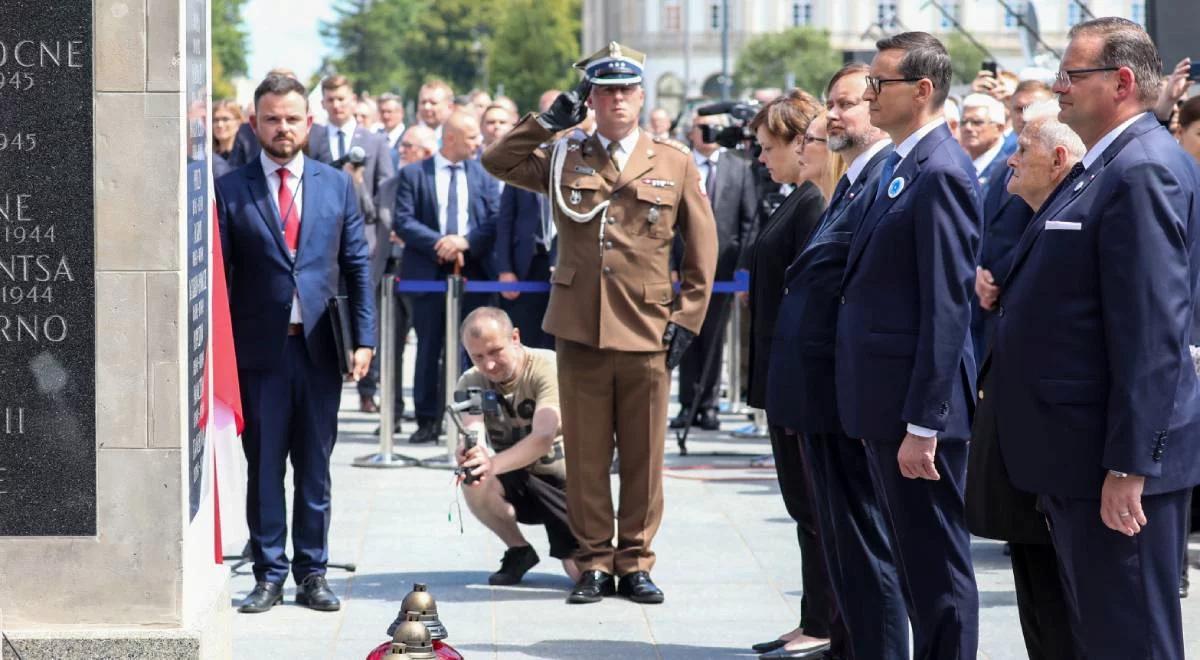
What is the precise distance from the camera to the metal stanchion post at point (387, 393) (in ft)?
38.2

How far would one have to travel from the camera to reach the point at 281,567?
7.51 meters

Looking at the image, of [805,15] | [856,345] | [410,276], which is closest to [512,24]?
[805,15]

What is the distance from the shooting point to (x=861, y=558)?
570 cm

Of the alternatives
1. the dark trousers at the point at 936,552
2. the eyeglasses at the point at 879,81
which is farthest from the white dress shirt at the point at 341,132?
the dark trousers at the point at 936,552

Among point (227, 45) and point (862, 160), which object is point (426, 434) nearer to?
point (862, 160)

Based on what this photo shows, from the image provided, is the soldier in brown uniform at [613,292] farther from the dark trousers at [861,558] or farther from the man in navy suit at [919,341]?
the man in navy suit at [919,341]

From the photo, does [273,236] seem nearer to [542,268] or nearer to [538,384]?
[538,384]

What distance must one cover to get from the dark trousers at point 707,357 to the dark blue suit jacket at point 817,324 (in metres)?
6.64

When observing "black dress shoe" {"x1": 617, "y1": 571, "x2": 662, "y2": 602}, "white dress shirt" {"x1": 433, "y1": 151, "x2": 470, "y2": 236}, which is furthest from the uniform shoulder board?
"white dress shirt" {"x1": 433, "y1": 151, "x2": 470, "y2": 236}

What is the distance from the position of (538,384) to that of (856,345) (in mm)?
2995

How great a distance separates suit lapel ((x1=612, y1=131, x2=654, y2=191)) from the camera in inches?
303

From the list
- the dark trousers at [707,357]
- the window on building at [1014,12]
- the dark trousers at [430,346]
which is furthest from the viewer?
the window on building at [1014,12]

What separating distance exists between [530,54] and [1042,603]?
92.5 m

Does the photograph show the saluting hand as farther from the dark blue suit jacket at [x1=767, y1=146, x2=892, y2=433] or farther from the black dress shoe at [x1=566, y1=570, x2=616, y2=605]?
the black dress shoe at [x1=566, y1=570, x2=616, y2=605]
